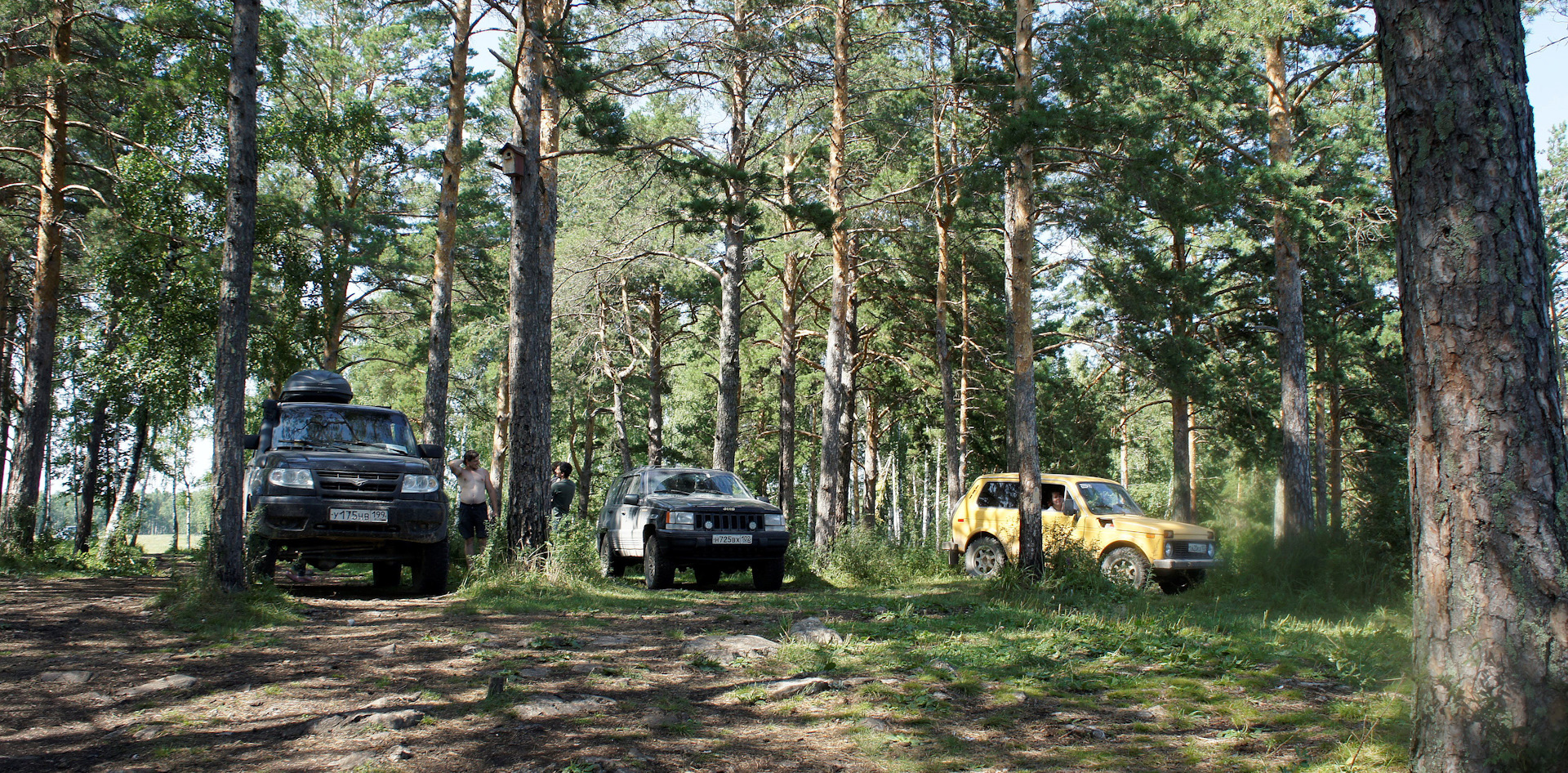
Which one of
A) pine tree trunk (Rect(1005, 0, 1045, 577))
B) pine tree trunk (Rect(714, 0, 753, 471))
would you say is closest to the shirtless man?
pine tree trunk (Rect(714, 0, 753, 471))

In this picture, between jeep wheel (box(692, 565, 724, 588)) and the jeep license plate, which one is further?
jeep wheel (box(692, 565, 724, 588))

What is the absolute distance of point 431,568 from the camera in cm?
1019

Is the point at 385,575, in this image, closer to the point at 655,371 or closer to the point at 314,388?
the point at 314,388

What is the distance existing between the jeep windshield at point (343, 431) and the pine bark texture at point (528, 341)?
4.32 ft

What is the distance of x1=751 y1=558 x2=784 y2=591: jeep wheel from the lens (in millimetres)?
12156

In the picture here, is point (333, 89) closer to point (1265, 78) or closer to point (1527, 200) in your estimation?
point (1265, 78)

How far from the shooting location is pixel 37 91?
51.0ft

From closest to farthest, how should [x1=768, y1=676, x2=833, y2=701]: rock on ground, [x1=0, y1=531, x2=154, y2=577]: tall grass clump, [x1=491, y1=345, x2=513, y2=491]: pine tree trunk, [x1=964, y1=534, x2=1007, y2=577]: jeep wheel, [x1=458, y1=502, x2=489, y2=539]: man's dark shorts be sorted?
[x1=768, y1=676, x2=833, y2=701]: rock on ground
[x1=458, y1=502, x2=489, y2=539]: man's dark shorts
[x1=0, y1=531, x2=154, y2=577]: tall grass clump
[x1=964, y1=534, x2=1007, y2=577]: jeep wheel
[x1=491, y1=345, x2=513, y2=491]: pine tree trunk

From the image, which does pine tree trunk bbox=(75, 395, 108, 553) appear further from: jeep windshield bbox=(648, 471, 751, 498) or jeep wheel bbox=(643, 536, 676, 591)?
jeep wheel bbox=(643, 536, 676, 591)

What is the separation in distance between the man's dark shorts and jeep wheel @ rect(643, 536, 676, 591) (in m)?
2.34

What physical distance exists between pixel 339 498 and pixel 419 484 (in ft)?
2.55

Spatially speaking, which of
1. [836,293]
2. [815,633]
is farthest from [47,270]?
[815,633]

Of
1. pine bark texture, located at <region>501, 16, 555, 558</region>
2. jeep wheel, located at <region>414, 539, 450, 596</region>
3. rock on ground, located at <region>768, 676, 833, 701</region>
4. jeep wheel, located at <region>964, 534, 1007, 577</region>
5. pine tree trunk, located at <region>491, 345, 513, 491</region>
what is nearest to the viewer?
rock on ground, located at <region>768, 676, 833, 701</region>

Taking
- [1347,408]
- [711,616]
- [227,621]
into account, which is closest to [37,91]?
[227,621]
